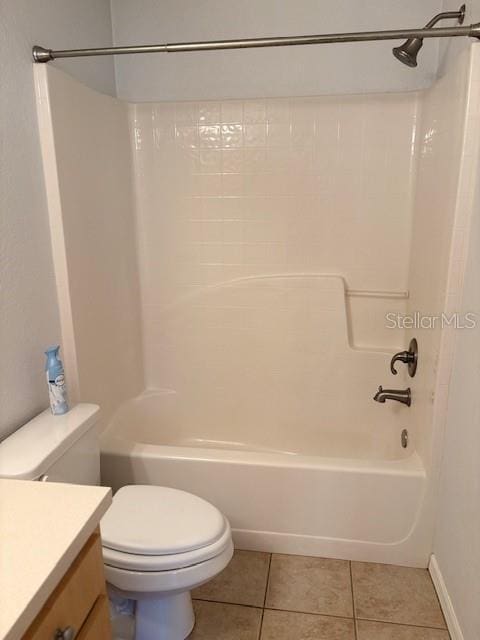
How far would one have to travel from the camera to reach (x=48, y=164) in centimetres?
156

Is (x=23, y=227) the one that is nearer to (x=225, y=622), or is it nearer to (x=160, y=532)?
(x=160, y=532)

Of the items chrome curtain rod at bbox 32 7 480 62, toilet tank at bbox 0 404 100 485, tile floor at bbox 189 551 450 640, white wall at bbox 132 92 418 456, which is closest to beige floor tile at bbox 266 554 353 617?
tile floor at bbox 189 551 450 640

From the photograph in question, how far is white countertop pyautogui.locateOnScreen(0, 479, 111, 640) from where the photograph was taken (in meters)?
0.70

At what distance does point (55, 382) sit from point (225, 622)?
958 mm

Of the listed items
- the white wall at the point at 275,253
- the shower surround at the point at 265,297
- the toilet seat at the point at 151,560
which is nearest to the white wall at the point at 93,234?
the shower surround at the point at 265,297

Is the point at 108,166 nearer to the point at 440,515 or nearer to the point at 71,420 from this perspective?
the point at 71,420

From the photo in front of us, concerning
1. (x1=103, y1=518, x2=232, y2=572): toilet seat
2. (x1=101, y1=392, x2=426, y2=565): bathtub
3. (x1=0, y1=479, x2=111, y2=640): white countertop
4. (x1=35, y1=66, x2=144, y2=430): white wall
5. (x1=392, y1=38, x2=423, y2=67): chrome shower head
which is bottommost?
(x1=101, y1=392, x2=426, y2=565): bathtub

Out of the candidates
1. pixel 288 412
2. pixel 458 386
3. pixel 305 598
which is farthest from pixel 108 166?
pixel 305 598

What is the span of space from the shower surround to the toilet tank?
0.30 m

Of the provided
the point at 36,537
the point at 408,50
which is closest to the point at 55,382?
the point at 36,537

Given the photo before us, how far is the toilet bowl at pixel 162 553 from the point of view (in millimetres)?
→ 1270

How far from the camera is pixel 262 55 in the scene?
2109 millimetres

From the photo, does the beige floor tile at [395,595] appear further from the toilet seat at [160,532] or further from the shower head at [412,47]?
the shower head at [412,47]

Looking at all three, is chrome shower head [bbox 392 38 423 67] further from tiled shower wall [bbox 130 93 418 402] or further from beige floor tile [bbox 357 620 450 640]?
beige floor tile [bbox 357 620 450 640]
